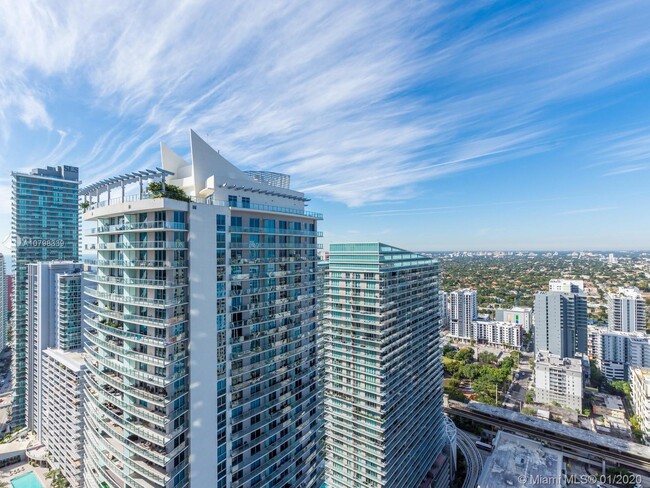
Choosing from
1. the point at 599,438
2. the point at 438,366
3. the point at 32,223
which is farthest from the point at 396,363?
the point at 32,223

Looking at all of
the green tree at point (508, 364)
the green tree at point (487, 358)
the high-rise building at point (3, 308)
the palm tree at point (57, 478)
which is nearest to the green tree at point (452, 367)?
the green tree at point (487, 358)

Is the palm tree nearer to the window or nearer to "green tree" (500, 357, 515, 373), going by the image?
the window

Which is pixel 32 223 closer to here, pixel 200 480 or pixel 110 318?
pixel 110 318

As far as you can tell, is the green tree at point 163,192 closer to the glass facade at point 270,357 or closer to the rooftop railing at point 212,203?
the rooftop railing at point 212,203

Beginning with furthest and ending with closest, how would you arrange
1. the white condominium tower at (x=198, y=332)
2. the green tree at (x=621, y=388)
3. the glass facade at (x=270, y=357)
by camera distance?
the green tree at (x=621, y=388) → the glass facade at (x=270, y=357) → the white condominium tower at (x=198, y=332)

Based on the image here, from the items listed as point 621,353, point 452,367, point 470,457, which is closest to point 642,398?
point 621,353

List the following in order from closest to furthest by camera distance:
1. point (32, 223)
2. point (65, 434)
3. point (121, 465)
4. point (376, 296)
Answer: point (121, 465), point (376, 296), point (65, 434), point (32, 223)
